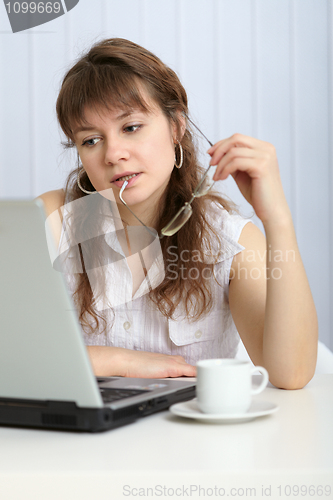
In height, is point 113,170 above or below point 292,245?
above

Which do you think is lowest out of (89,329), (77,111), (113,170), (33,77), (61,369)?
(89,329)

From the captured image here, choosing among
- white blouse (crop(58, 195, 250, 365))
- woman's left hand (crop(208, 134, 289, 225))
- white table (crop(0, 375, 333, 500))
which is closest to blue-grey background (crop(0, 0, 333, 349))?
white blouse (crop(58, 195, 250, 365))

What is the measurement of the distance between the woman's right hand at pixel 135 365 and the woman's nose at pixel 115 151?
0.47 metres

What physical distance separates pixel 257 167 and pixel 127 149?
39cm

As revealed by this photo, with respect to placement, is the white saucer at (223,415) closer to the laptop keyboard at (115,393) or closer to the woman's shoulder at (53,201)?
the laptop keyboard at (115,393)

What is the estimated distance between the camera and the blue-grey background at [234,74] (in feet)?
6.94

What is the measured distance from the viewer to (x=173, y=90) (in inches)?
52.3

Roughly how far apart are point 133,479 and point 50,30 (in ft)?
6.86

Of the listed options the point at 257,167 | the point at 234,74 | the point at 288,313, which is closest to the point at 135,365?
the point at 288,313

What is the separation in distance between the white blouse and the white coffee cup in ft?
2.27

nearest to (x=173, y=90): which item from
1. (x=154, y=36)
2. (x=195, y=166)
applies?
(x=195, y=166)

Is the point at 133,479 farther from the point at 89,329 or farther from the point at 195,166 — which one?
the point at 195,166

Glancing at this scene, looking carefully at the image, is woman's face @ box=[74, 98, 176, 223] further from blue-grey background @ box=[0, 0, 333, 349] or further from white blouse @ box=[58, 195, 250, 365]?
blue-grey background @ box=[0, 0, 333, 349]

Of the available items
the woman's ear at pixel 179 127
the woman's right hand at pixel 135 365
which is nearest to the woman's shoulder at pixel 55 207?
the woman's ear at pixel 179 127
